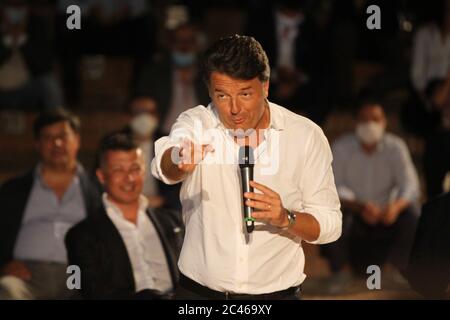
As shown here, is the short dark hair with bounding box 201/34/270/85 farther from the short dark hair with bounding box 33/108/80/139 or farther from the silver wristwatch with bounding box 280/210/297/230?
the short dark hair with bounding box 33/108/80/139

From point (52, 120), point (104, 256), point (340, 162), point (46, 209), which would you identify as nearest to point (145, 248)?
point (104, 256)

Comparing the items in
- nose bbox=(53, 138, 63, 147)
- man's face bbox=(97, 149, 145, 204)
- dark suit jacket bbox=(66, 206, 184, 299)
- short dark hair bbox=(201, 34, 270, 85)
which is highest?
short dark hair bbox=(201, 34, 270, 85)

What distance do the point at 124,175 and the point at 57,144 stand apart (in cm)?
88

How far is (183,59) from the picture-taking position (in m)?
7.27

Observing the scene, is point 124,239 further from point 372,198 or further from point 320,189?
point 372,198

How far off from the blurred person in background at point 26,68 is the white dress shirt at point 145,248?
283 centimetres

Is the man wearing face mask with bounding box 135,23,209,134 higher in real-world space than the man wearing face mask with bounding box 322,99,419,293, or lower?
higher

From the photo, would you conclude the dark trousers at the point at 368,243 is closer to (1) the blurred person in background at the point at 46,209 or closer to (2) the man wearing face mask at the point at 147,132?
(2) the man wearing face mask at the point at 147,132

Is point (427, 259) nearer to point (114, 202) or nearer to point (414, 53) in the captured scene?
point (114, 202)

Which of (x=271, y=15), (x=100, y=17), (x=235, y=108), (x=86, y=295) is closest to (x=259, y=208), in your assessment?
(x=235, y=108)

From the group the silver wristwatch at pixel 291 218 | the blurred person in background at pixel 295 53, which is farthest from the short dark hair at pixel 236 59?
the blurred person in background at pixel 295 53

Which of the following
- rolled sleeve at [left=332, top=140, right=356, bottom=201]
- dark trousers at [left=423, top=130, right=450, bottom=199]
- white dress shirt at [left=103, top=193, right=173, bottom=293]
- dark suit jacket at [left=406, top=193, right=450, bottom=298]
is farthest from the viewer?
rolled sleeve at [left=332, top=140, right=356, bottom=201]

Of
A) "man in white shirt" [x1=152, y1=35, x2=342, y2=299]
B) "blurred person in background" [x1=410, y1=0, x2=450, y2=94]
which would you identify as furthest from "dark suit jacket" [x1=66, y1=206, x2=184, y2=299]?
"blurred person in background" [x1=410, y1=0, x2=450, y2=94]

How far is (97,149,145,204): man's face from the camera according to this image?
488cm
